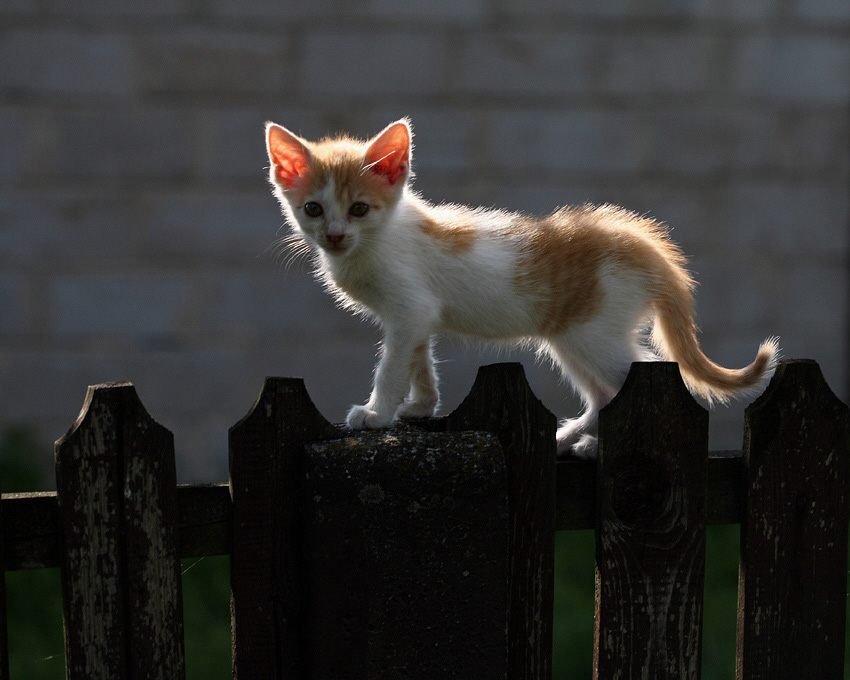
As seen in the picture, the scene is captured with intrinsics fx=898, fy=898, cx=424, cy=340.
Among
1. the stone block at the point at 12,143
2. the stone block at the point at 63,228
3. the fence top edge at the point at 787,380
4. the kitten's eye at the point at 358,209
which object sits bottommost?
the fence top edge at the point at 787,380

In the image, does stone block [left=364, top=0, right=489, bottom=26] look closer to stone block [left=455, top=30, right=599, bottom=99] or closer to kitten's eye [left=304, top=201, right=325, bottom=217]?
stone block [left=455, top=30, right=599, bottom=99]

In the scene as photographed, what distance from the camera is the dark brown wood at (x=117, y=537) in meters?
1.49

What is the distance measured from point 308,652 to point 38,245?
3155 millimetres

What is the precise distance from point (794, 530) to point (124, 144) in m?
3.38

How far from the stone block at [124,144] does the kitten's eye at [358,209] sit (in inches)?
91.4

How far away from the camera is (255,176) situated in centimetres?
417

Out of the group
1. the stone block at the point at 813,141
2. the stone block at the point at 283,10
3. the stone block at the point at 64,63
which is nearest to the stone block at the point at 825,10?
the stone block at the point at 813,141

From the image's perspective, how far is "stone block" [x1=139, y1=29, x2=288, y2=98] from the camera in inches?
160

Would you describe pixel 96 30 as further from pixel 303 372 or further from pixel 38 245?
pixel 303 372

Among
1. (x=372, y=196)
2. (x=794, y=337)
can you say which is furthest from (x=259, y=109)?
(x=794, y=337)

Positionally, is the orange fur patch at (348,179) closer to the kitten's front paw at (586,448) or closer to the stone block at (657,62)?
the kitten's front paw at (586,448)

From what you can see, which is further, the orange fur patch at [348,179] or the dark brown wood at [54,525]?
the orange fur patch at [348,179]

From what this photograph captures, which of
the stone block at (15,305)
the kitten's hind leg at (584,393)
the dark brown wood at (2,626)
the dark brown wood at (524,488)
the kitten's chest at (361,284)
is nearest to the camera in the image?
the dark brown wood at (2,626)

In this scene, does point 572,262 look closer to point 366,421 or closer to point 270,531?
point 366,421
